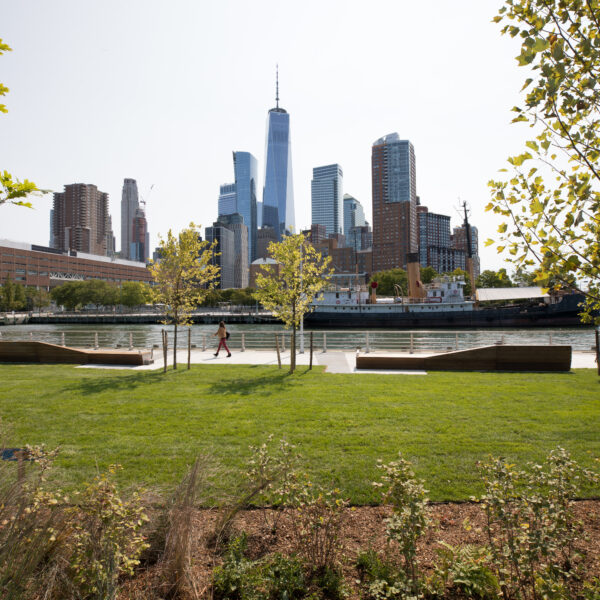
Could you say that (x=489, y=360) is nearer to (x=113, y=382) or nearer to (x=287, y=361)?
(x=287, y=361)

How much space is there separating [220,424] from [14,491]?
4392 mm

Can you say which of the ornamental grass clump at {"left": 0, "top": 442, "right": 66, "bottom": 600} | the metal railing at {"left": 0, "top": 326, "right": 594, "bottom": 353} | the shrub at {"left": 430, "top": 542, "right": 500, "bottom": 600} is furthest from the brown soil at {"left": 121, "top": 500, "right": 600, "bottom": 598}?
the metal railing at {"left": 0, "top": 326, "right": 594, "bottom": 353}

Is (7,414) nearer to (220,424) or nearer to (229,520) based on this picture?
(220,424)

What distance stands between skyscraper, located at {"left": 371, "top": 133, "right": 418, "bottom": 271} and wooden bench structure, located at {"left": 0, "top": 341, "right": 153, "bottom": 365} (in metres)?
151

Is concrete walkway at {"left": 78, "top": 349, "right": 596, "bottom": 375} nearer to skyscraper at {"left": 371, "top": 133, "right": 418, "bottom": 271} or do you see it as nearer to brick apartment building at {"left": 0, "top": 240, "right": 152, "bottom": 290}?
brick apartment building at {"left": 0, "top": 240, "right": 152, "bottom": 290}

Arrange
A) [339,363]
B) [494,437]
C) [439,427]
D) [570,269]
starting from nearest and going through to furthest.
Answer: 1. [570,269]
2. [494,437]
3. [439,427]
4. [339,363]

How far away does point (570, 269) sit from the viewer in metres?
2.83

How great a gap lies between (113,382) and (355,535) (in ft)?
31.7

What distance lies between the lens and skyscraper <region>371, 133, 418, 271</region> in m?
162

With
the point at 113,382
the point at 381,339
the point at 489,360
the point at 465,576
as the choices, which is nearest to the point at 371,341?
the point at 381,339

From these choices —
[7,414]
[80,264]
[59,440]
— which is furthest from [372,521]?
[80,264]

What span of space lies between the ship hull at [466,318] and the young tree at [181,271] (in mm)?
41120

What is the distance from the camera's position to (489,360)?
42.2 feet

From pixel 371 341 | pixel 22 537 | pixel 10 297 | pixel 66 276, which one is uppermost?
pixel 66 276
